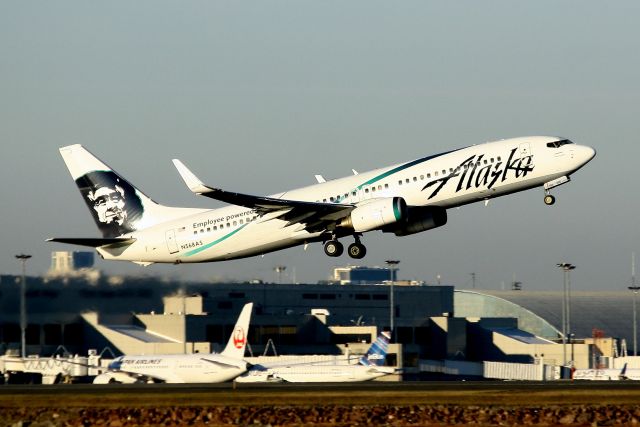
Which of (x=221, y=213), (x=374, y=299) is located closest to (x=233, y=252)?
(x=221, y=213)

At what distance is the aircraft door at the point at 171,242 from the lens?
214ft

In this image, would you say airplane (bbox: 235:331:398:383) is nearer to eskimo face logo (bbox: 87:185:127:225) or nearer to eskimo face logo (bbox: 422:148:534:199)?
eskimo face logo (bbox: 87:185:127:225)

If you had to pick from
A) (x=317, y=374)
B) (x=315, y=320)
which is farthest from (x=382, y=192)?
(x=315, y=320)

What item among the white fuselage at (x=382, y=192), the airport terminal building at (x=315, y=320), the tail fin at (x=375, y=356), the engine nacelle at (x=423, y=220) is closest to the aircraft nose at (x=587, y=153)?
the white fuselage at (x=382, y=192)

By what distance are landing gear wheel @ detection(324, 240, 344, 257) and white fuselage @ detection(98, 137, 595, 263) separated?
2.65 ft

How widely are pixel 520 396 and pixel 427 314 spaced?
8614 cm

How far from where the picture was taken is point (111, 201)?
69.7 m

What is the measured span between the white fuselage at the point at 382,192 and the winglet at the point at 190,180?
16.3ft

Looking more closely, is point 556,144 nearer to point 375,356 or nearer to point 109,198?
point 375,356

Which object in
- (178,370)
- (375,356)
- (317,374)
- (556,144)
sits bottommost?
(317,374)

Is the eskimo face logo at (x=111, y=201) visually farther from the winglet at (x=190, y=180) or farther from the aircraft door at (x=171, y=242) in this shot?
the winglet at (x=190, y=180)

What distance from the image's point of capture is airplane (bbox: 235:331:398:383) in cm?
6994

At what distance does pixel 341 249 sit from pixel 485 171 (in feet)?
28.9

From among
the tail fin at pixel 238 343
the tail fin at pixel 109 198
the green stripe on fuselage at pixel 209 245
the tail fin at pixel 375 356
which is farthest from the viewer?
the tail fin at pixel 375 356
